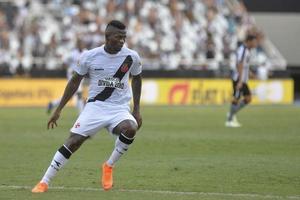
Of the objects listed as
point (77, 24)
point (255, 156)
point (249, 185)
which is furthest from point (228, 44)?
point (249, 185)

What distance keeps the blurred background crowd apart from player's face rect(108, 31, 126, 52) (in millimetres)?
21039

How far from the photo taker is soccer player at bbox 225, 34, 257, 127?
21891mm

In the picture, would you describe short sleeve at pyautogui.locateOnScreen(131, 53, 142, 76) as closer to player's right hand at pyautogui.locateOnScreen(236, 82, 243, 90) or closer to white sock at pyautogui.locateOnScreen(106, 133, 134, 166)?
white sock at pyautogui.locateOnScreen(106, 133, 134, 166)

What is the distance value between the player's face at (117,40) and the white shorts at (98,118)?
77 centimetres

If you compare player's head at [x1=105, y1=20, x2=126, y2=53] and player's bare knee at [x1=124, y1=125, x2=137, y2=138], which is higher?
player's head at [x1=105, y1=20, x2=126, y2=53]

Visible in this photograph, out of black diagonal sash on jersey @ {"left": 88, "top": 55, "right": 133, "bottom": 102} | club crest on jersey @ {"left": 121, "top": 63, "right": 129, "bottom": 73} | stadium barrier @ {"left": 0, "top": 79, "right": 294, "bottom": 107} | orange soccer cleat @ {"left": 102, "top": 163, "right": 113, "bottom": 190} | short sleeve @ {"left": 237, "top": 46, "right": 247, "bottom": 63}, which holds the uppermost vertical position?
Result: club crest on jersey @ {"left": 121, "top": 63, "right": 129, "bottom": 73}

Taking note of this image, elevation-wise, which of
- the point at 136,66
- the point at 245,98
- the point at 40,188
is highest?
the point at 136,66

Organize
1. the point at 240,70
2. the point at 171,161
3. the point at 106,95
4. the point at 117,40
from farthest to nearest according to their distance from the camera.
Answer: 1. the point at 240,70
2. the point at 171,161
3. the point at 106,95
4. the point at 117,40

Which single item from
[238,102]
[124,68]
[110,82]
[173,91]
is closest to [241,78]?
[238,102]

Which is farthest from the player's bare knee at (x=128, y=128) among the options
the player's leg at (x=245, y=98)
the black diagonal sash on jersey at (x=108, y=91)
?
the player's leg at (x=245, y=98)

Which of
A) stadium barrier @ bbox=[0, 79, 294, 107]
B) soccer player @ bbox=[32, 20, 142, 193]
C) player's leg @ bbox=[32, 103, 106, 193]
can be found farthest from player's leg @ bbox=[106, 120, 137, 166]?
stadium barrier @ bbox=[0, 79, 294, 107]

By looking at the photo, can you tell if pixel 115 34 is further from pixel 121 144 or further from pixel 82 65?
pixel 121 144

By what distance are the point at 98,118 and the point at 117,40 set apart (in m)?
1.04

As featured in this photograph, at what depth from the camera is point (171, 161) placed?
14.1 metres
